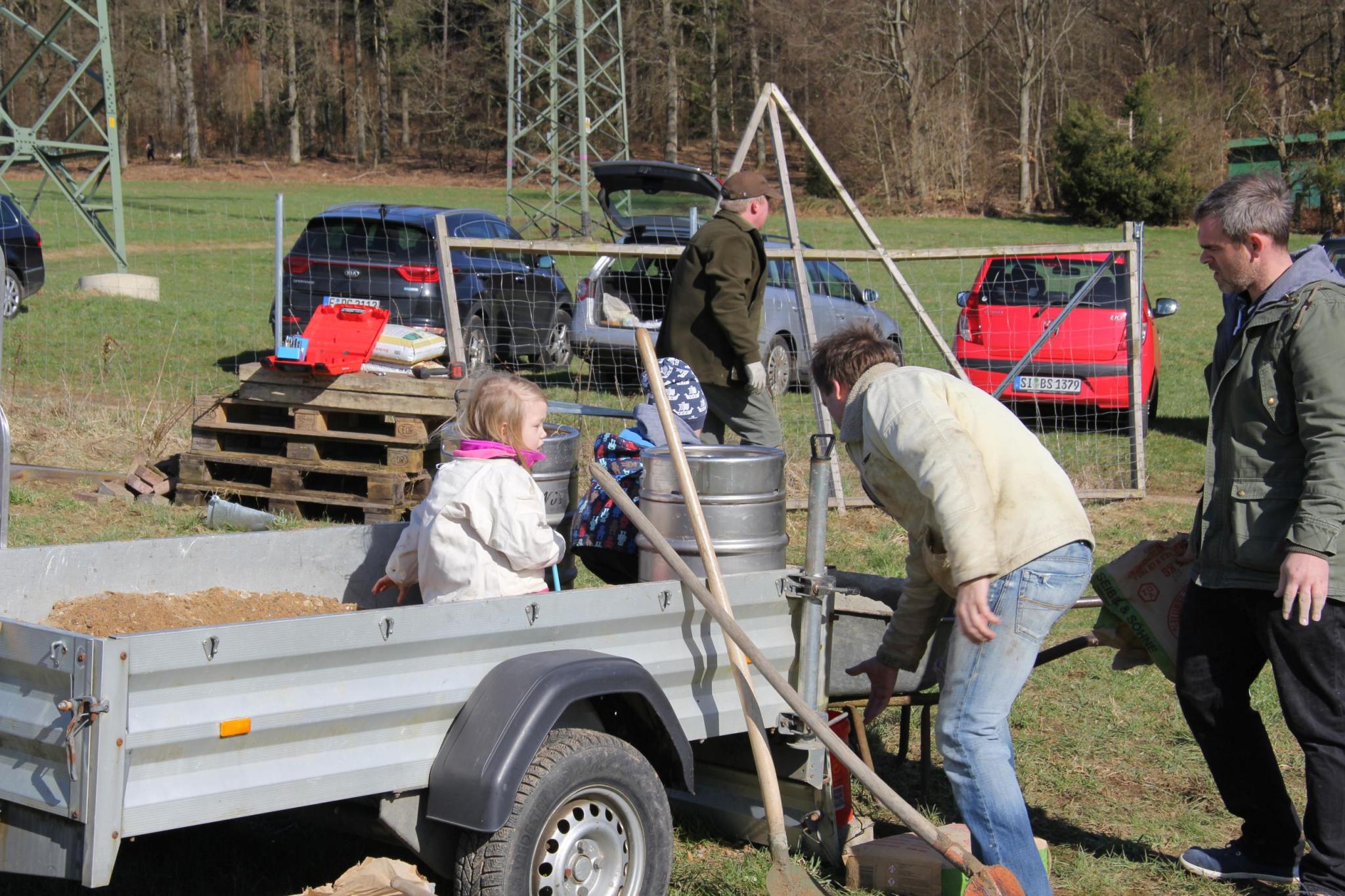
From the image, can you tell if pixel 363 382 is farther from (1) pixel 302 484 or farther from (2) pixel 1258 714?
(2) pixel 1258 714

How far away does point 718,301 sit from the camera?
257 inches

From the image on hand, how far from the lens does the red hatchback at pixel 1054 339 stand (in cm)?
1055

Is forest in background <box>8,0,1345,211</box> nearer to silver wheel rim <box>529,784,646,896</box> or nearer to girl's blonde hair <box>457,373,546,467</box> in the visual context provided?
girl's blonde hair <box>457,373,546,467</box>

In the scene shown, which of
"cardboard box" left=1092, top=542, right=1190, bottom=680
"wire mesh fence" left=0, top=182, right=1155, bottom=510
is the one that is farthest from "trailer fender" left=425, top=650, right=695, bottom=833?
"wire mesh fence" left=0, top=182, right=1155, bottom=510

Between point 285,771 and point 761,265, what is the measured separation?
14.7 ft

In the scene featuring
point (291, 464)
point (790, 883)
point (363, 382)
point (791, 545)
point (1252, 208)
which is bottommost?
point (790, 883)

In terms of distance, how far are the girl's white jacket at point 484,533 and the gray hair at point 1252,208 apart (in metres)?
1.96

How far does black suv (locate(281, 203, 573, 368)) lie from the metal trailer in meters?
8.82

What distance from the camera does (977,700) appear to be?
3.25 m

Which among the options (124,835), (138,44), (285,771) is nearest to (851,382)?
(285,771)

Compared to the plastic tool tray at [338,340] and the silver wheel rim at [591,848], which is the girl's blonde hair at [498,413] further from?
the plastic tool tray at [338,340]

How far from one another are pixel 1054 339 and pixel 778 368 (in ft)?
9.11

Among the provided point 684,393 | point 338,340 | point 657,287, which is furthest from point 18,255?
point 684,393

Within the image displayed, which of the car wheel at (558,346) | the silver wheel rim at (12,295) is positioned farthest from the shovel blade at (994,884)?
the silver wheel rim at (12,295)
